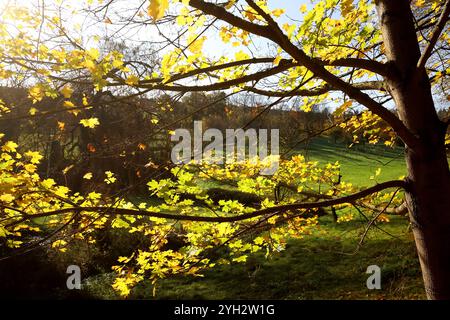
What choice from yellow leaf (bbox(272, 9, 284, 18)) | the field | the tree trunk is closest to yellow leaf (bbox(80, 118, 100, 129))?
yellow leaf (bbox(272, 9, 284, 18))

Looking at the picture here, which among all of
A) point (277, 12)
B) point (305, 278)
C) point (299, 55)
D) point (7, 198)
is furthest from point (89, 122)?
point (305, 278)

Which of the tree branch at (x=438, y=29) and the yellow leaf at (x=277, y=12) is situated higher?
the yellow leaf at (x=277, y=12)

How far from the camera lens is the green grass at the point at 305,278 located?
7680 mm

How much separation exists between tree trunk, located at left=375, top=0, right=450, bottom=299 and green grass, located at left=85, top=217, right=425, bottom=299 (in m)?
5.35

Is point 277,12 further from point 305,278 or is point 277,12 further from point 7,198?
point 305,278

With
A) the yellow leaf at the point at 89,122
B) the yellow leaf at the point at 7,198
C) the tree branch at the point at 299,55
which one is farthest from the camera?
the yellow leaf at the point at 89,122

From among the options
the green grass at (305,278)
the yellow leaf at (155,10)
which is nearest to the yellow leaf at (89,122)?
the yellow leaf at (155,10)

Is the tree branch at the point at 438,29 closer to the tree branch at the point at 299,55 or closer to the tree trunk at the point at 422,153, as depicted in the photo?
the tree trunk at the point at 422,153

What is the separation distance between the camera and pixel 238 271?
9.34 metres

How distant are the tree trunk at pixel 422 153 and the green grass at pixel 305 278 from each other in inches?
211

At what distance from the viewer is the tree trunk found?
6.48 ft

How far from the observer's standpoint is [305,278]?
8516mm

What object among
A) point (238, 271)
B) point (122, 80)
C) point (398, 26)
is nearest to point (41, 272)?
point (238, 271)
